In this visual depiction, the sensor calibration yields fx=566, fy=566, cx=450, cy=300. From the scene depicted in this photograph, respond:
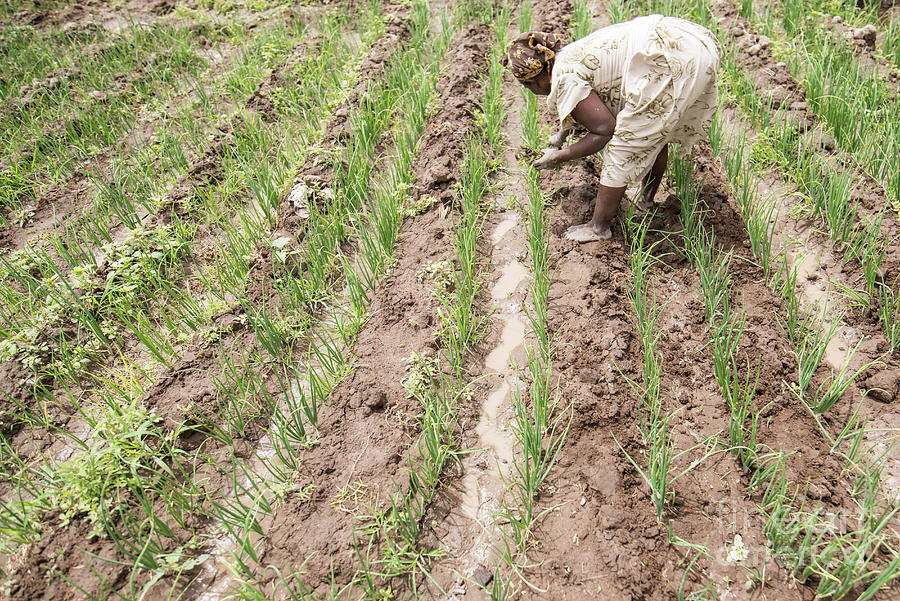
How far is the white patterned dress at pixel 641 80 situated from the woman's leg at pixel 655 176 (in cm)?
20

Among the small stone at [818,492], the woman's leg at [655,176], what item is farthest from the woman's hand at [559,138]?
the small stone at [818,492]

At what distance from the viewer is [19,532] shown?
1.90 metres

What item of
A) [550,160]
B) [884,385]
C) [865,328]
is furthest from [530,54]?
[884,385]

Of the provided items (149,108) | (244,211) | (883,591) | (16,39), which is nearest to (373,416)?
(244,211)

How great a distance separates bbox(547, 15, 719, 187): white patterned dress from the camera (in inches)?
96.7

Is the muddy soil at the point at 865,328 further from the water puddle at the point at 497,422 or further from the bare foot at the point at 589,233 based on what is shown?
the water puddle at the point at 497,422

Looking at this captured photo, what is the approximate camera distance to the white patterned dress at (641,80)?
2.46 meters

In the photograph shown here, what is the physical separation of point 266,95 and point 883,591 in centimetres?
438

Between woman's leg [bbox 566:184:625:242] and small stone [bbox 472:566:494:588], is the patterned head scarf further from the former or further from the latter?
small stone [bbox 472:566:494:588]

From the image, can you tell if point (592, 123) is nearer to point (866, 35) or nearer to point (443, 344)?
point (443, 344)

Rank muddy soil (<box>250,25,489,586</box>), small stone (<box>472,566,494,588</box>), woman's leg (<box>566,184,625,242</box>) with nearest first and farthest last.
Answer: small stone (<box>472,566,494,588</box>) < muddy soil (<box>250,25,489,586</box>) < woman's leg (<box>566,184,625,242</box>)

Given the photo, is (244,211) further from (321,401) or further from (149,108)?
(149,108)

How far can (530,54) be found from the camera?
2568mm

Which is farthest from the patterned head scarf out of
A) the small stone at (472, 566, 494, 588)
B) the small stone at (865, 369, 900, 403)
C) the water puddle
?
the small stone at (472, 566, 494, 588)
